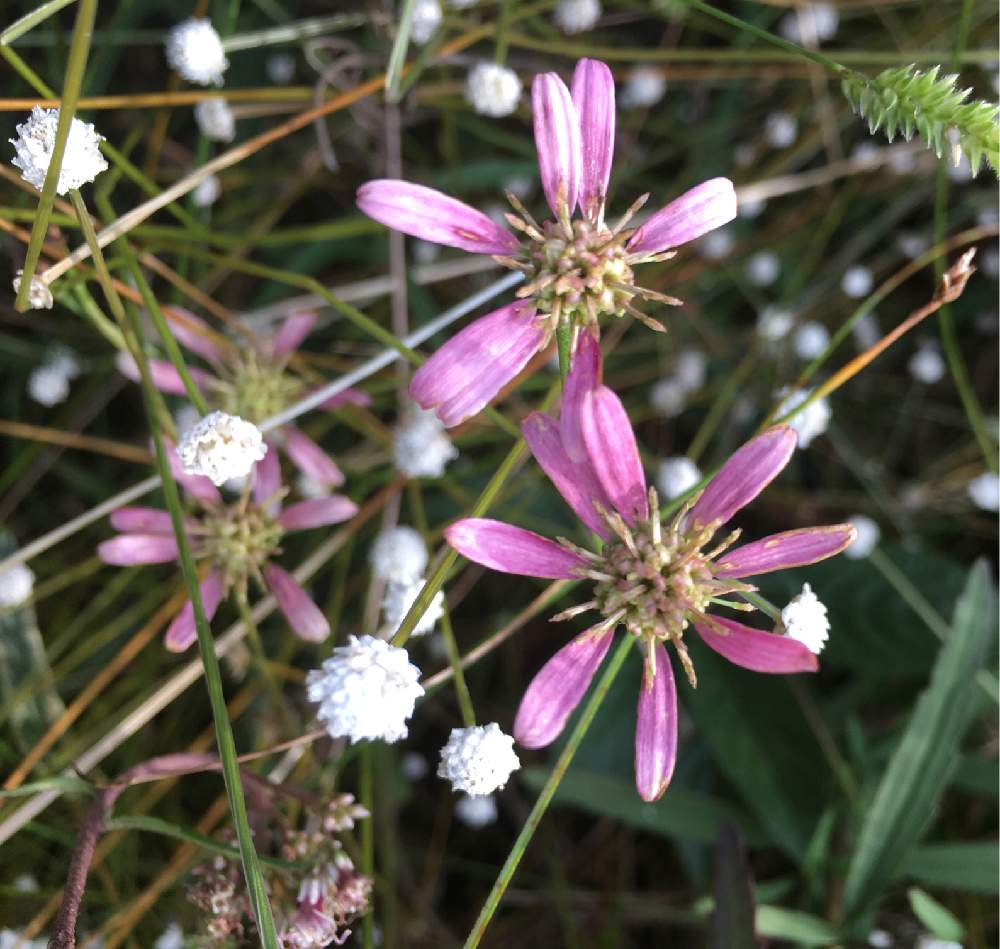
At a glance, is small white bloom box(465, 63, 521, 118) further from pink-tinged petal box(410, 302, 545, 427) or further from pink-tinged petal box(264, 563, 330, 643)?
pink-tinged petal box(264, 563, 330, 643)

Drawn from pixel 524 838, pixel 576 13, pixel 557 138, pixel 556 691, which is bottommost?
pixel 524 838

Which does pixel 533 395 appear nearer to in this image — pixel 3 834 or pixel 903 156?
pixel 903 156

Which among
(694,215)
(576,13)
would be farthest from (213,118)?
(694,215)

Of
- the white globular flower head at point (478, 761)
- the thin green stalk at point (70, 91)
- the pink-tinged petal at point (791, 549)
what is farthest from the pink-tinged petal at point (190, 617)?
the pink-tinged petal at point (791, 549)

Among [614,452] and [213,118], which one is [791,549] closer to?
[614,452]

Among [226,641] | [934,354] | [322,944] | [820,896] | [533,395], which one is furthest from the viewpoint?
[934,354]

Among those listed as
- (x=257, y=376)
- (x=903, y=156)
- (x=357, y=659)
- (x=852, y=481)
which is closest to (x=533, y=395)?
(x=257, y=376)
